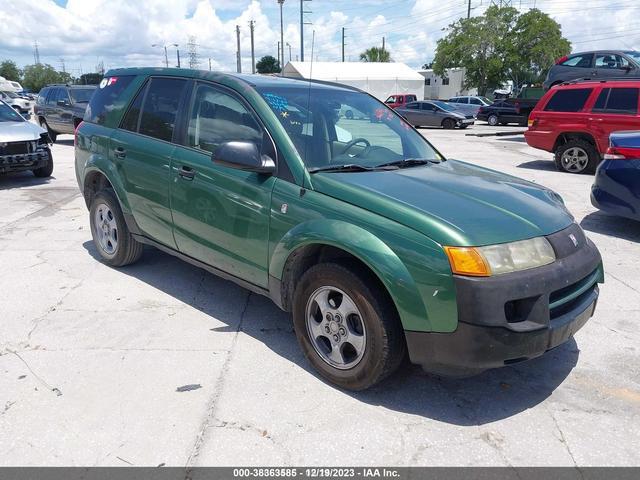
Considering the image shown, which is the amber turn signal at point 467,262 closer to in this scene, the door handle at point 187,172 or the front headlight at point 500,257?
the front headlight at point 500,257

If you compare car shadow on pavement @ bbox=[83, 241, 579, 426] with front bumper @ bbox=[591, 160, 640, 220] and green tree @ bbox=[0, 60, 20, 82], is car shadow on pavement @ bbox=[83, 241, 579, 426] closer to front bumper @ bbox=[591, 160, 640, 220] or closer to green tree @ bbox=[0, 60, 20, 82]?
front bumper @ bbox=[591, 160, 640, 220]

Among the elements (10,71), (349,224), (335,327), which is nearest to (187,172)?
(349,224)

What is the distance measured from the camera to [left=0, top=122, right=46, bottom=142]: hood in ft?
30.3

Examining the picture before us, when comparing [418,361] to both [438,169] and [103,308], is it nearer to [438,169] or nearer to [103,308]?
[438,169]

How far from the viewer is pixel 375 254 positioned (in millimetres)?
2766

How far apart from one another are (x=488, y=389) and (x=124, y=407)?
6.94ft

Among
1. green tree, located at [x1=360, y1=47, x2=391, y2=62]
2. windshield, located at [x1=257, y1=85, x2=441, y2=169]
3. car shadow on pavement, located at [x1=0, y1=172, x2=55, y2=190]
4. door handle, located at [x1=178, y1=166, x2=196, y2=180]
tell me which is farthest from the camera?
green tree, located at [x1=360, y1=47, x2=391, y2=62]

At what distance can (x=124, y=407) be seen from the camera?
2.96 metres

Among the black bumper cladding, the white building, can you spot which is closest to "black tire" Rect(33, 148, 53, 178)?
the black bumper cladding

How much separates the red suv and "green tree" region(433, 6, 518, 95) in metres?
41.1

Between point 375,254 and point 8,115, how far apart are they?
10.1m

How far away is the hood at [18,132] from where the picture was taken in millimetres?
9242

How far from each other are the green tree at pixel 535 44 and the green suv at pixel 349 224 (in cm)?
5051

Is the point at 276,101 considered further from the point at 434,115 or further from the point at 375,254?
the point at 434,115
